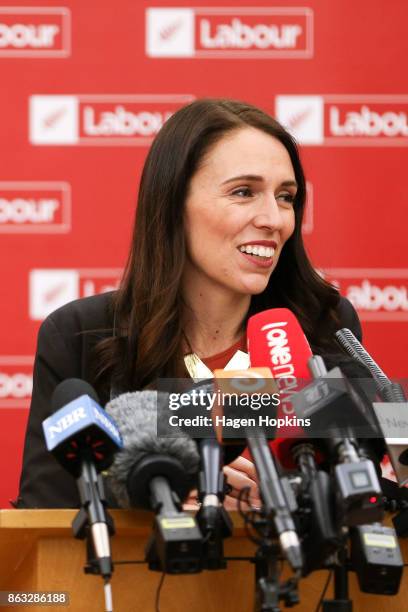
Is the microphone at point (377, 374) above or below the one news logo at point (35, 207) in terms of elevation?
below

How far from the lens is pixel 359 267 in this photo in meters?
3.27

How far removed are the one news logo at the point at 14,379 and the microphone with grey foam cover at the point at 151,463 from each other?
177 cm

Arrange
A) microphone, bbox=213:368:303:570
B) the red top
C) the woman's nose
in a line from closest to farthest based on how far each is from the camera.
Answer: microphone, bbox=213:368:303:570, the woman's nose, the red top

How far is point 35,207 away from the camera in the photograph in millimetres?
3248

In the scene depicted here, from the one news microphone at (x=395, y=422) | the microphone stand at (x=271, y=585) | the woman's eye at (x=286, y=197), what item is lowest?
the microphone stand at (x=271, y=585)

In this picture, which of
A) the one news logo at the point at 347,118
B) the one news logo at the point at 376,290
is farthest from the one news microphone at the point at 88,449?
the one news logo at the point at 347,118

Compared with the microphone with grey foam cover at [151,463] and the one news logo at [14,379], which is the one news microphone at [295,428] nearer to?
the microphone with grey foam cover at [151,463]

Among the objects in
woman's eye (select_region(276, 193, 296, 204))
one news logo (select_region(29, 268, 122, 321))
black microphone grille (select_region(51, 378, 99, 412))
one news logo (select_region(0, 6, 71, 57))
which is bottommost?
black microphone grille (select_region(51, 378, 99, 412))

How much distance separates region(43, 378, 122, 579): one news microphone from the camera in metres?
1.31

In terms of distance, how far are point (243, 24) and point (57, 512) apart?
2062 millimetres

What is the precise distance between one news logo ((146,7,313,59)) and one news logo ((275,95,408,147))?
144mm

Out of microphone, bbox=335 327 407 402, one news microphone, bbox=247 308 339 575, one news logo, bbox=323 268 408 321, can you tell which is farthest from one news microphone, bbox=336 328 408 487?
one news logo, bbox=323 268 408 321

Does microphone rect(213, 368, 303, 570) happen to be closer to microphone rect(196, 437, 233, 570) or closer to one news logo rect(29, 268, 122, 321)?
microphone rect(196, 437, 233, 570)

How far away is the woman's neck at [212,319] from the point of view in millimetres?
2461
